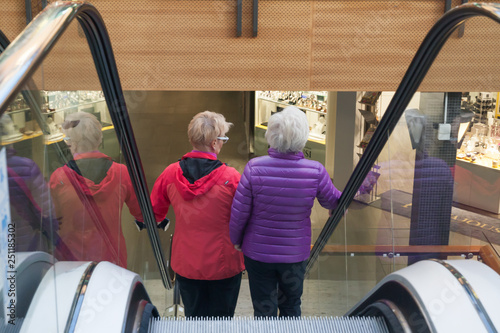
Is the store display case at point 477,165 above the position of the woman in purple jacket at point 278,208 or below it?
above

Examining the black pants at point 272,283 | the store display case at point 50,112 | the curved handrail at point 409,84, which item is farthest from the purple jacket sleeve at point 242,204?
the store display case at point 50,112

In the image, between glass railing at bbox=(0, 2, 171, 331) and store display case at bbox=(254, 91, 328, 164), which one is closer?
glass railing at bbox=(0, 2, 171, 331)

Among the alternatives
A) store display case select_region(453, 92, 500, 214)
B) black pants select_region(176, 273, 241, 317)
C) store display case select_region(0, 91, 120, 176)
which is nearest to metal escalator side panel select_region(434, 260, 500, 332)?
store display case select_region(453, 92, 500, 214)

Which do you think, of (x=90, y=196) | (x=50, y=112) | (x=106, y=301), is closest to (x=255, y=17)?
(x=90, y=196)

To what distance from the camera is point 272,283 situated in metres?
3.66

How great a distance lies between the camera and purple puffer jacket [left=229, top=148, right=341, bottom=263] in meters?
3.39

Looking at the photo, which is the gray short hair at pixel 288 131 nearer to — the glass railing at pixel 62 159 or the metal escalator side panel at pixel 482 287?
the glass railing at pixel 62 159

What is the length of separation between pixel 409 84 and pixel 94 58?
156 centimetres

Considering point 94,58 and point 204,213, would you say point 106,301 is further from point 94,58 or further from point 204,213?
point 204,213

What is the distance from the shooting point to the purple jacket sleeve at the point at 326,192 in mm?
3477

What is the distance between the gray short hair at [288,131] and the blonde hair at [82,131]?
3.41 feet

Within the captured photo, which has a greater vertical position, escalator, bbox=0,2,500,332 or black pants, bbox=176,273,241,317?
escalator, bbox=0,2,500,332

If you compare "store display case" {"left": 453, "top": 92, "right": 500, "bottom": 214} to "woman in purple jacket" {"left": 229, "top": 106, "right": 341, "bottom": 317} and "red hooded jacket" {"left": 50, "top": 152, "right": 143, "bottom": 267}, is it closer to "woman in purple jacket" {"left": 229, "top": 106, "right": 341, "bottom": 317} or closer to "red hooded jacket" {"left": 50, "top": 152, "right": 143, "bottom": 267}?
"woman in purple jacket" {"left": 229, "top": 106, "right": 341, "bottom": 317}

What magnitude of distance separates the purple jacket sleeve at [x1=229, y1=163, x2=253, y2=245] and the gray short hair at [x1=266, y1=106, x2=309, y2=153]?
224 millimetres
